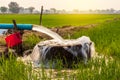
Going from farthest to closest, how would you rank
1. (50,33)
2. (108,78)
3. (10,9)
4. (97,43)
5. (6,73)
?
(10,9) → (50,33) → (97,43) → (6,73) → (108,78)

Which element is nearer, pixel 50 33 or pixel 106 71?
pixel 106 71

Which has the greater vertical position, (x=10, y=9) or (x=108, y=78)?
(x=108, y=78)

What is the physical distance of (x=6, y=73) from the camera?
4.39 meters

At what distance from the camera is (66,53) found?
5918 mm

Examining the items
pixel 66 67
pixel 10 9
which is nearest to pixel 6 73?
pixel 66 67

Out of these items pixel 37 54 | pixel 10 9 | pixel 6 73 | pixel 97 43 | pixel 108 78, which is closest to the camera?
pixel 108 78

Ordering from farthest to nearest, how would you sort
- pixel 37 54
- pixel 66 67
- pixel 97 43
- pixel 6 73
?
pixel 97 43 < pixel 37 54 < pixel 66 67 < pixel 6 73

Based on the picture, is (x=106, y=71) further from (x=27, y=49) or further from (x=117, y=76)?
(x=27, y=49)

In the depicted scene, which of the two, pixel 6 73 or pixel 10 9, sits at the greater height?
pixel 6 73

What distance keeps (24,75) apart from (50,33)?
4.09 meters

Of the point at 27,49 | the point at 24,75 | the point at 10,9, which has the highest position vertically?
the point at 24,75

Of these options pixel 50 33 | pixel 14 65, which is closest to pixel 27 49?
pixel 50 33

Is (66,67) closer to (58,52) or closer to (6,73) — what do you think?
(58,52)

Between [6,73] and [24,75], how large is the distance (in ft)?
1.22
